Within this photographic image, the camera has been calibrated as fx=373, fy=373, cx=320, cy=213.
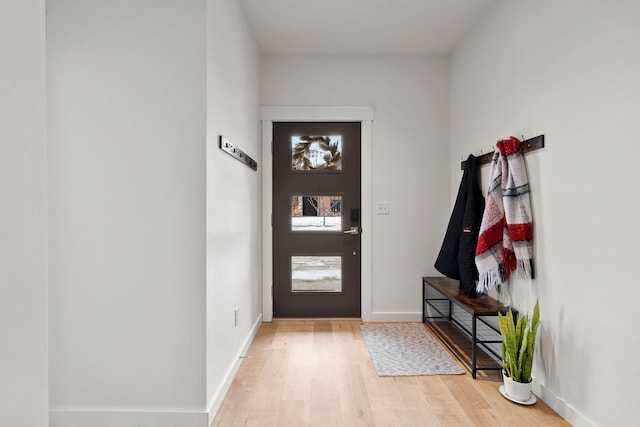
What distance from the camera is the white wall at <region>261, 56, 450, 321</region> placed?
3.58m

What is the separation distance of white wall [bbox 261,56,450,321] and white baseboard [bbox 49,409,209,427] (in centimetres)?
212

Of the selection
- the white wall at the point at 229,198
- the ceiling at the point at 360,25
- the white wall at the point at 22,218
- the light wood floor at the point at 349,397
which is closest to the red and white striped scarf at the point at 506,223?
the light wood floor at the point at 349,397

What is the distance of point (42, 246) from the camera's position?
1.89 ft

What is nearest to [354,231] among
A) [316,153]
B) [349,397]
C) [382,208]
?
[382,208]

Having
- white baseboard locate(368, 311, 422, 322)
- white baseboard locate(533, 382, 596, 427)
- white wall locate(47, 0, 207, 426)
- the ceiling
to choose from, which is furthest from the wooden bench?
the ceiling

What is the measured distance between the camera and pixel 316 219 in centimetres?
365

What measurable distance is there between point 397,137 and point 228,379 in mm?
2553

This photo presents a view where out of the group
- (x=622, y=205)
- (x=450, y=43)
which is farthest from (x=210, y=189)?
(x=450, y=43)

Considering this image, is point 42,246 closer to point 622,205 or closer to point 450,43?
point 622,205

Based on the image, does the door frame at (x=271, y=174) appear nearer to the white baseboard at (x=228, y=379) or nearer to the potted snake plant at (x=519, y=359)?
the white baseboard at (x=228, y=379)

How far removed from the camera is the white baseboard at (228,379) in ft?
6.37

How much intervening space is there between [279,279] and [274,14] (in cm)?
231

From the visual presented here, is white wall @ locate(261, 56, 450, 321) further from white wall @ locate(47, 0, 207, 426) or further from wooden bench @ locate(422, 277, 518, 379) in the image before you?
white wall @ locate(47, 0, 207, 426)

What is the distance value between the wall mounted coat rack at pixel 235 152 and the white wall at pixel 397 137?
3.03 feet
